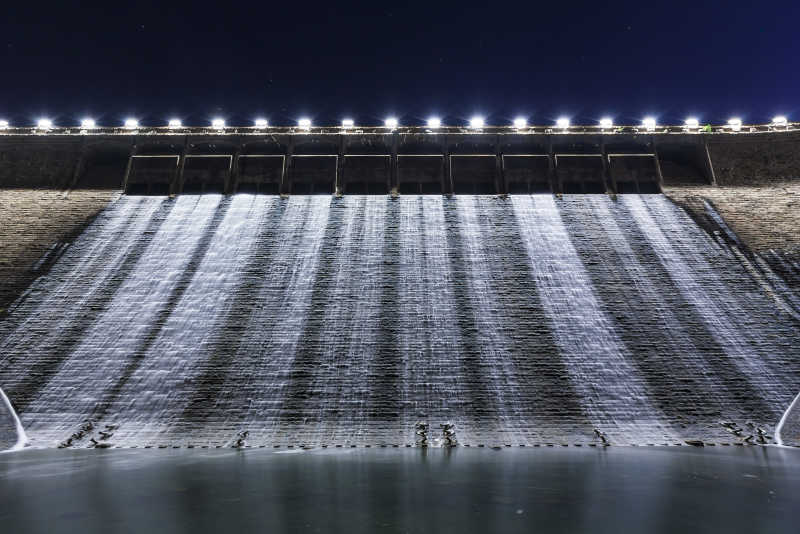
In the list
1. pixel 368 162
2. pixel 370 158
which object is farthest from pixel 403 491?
pixel 370 158

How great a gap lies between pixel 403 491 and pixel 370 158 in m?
25.7

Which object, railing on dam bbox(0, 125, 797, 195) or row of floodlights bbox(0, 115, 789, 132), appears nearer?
railing on dam bbox(0, 125, 797, 195)

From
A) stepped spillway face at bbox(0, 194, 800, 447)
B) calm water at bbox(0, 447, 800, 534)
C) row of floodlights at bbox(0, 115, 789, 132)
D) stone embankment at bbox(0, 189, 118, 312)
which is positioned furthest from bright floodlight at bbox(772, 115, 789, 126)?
stone embankment at bbox(0, 189, 118, 312)

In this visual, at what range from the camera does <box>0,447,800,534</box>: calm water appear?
6.60m

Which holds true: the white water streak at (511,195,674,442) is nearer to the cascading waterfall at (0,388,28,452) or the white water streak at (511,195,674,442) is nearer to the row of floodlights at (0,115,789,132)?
the row of floodlights at (0,115,789,132)

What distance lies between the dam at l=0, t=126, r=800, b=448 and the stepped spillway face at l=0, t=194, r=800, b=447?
0.09 meters

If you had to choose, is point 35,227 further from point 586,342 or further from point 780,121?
point 780,121

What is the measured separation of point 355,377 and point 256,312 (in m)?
5.52

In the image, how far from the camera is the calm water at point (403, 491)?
660cm

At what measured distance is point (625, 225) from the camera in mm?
Result: 26250

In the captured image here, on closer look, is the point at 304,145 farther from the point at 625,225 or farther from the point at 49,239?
the point at 625,225

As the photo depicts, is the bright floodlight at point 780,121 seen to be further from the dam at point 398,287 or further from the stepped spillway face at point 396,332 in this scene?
the stepped spillway face at point 396,332

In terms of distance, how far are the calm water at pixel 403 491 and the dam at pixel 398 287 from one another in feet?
8.19

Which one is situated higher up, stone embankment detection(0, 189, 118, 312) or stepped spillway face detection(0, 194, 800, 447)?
stone embankment detection(0, 189, 118, 312)
